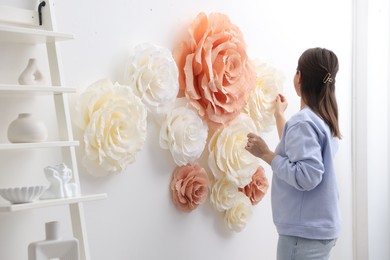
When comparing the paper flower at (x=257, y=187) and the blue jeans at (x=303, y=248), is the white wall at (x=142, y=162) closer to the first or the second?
the paper flower at (x=257, y=187)

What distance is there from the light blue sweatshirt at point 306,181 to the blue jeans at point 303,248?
0.02 m

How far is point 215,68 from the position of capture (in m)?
2.19

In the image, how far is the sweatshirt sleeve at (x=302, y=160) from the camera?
6.31 ft

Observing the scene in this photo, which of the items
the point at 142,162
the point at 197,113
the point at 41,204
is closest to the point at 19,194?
the point at 41,204

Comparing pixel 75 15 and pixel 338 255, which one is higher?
pixel 75 15

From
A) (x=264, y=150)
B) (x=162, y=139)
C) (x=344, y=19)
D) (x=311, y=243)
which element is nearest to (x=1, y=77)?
(x=162, y=139)

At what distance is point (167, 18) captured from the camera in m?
2.11

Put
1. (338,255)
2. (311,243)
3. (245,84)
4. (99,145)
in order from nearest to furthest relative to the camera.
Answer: (99,145)
(311,243)
(245,84)
(338,255)

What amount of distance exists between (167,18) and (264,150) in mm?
544

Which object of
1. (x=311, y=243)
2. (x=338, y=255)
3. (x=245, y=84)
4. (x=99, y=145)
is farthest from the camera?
(x=338, y=255)

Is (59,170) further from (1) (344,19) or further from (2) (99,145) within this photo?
(1) (344,19)

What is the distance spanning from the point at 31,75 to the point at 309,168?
0.87 metres

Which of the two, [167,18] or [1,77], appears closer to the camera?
[1,77]

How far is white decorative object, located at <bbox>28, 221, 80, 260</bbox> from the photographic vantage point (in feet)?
4.96
